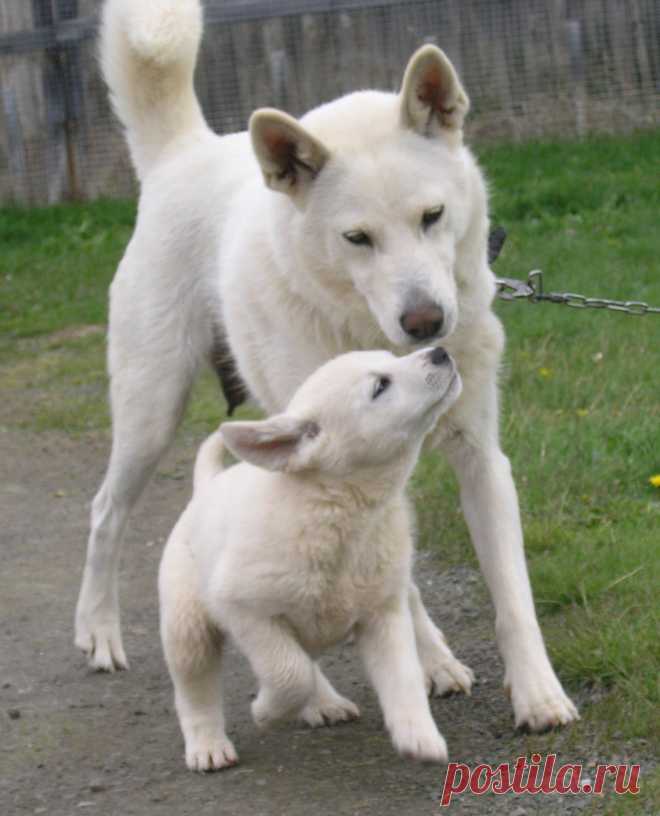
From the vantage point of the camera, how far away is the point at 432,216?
12.5 feet

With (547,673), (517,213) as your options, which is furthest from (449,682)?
(517,213)

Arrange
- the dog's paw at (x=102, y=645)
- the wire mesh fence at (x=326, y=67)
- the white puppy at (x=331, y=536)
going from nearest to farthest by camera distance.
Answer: the white puppy at (x=331, y=536) → the dog's paw at (x=102, y=645) → the wire mesh fence at (x=326, y=67)

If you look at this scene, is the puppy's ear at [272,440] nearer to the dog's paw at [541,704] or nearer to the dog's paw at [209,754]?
the dog's paw at [209,754]

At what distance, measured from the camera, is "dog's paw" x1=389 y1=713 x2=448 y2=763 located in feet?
10.9

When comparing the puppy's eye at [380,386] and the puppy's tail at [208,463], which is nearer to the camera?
the puppy's eye at [380,386]

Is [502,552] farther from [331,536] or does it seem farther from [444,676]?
[331,536]

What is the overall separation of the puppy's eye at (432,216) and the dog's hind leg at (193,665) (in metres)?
1.01

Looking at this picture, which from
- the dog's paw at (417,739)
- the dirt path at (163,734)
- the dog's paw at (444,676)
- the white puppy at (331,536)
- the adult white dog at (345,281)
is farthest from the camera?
the dog's paw at (444,676)

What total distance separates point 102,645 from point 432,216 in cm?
182

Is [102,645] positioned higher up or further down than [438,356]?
further down

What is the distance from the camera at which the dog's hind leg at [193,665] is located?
12.1 ft

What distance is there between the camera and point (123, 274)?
5.05 metres

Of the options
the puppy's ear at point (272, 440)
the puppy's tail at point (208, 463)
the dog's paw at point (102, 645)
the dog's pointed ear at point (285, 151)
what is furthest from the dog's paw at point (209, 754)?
the dog's pointed ear at point (285, 151)

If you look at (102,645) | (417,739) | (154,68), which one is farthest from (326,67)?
(417,739)
